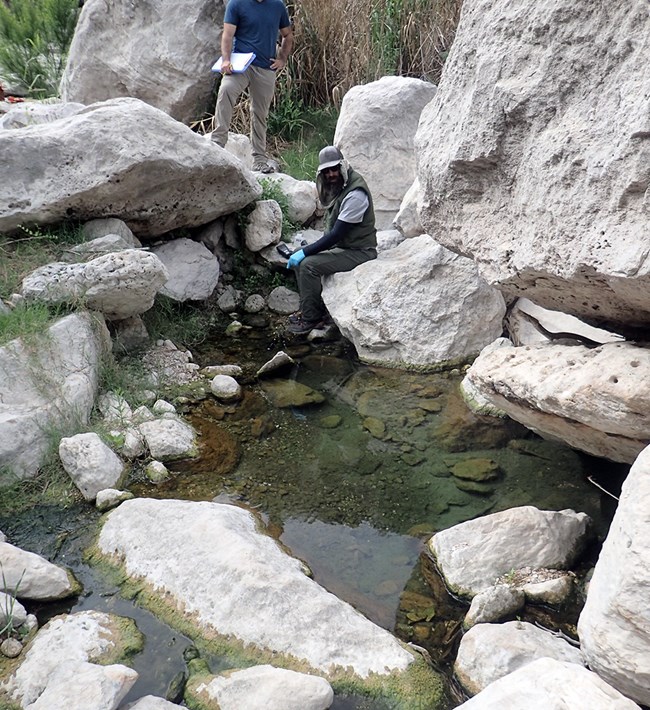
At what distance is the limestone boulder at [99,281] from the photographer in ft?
16.8

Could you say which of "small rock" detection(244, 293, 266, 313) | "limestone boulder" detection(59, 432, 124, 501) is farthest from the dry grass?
"limestone boulder" detection(59, 432, 124, 501)

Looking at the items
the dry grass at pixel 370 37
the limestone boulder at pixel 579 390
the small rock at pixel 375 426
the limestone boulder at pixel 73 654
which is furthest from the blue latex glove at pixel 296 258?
the limestone boulder at pixel 73 654

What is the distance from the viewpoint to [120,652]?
10.3 feet

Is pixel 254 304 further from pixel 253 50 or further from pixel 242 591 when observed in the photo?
pixel 242 591

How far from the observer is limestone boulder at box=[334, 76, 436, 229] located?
7637mm

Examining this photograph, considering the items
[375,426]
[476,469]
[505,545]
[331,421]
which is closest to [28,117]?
[331,421]

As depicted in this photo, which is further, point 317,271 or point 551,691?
point 317,271

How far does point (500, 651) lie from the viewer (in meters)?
2.90

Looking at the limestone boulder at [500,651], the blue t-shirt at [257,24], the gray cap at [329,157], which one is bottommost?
the limestone boulder at [500,651]

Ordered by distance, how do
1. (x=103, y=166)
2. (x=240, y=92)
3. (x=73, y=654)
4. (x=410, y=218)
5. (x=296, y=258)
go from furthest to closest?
(x=240, y=92) < (x=410, y=218) < (x=296, y=258) < (x=103, y=166) < (x=73, y=654)

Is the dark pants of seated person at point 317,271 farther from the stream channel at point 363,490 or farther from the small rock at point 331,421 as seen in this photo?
the small rock at point 331,421

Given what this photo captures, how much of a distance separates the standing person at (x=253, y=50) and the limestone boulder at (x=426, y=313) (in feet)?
8.75

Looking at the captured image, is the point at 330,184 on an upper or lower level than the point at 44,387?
upper

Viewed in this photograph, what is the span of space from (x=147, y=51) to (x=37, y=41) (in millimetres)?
2059
